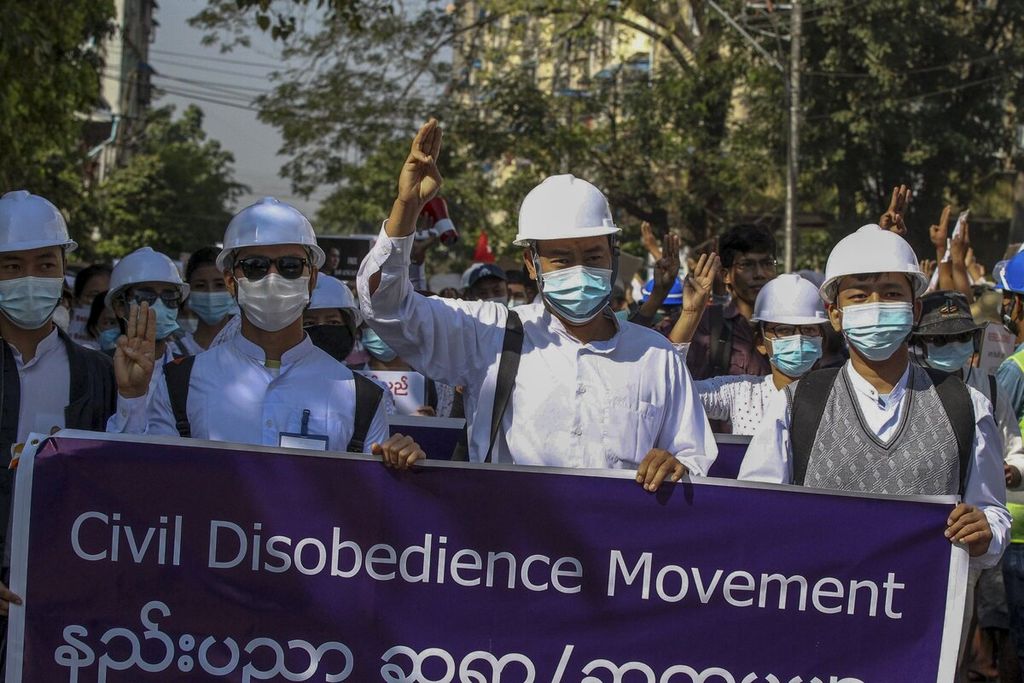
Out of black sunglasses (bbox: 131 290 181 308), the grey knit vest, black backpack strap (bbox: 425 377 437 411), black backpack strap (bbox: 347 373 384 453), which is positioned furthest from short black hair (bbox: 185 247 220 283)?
the grey knit vest

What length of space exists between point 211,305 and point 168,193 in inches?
1612

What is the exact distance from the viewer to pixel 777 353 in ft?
20.9

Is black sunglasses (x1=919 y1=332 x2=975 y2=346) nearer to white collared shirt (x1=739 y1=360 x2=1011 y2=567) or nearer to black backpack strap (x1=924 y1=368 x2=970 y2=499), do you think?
white collared shirt (x1=739 y1=360 x2=1011 y2=567)

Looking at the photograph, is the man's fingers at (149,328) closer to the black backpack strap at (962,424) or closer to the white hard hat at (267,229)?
the white hard hat at (267,229)

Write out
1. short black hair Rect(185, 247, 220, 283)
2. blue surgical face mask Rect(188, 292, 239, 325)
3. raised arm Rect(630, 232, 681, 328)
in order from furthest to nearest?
short black hair Rect(185, 247, 220, 283)
blue surgical face mask Rect(188, 292, 239, 325)
raised arm Rect(630, 232, 681, 328)

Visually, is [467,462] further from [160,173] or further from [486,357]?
[160,173]

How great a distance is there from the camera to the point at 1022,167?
20391mm

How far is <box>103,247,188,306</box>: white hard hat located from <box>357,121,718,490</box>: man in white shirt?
9.39 ft

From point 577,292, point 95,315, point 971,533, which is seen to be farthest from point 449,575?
point 95,315

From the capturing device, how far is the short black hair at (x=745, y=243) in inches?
289

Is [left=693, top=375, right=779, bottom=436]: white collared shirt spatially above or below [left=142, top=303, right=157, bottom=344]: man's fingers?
below

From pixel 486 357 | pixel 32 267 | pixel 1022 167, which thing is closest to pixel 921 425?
pixel 486 357

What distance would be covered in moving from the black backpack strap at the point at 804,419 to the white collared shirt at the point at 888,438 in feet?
0.06

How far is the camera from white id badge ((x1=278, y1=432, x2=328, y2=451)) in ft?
13.9
